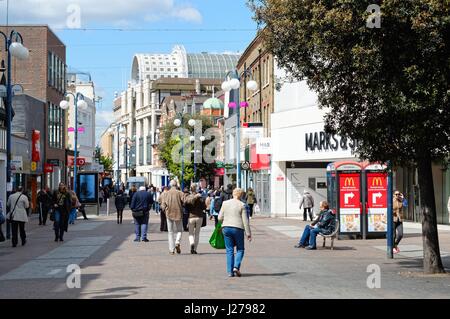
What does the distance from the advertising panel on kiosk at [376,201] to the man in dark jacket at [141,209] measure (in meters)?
7.01

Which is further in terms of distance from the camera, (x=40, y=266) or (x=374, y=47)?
(x=40, y=266)

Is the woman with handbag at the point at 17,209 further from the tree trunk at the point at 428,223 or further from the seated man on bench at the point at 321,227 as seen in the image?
the tree trunk at the point at 428,223

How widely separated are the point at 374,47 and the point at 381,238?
1338cm

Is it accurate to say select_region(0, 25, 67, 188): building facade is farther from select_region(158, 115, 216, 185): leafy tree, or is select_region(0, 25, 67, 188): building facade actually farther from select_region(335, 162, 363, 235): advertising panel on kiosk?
select_region(335, 162, 363, 235): advertising panel on kiosk

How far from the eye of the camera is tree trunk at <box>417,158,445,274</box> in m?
15.3

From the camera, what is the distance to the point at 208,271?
15469 millimetres

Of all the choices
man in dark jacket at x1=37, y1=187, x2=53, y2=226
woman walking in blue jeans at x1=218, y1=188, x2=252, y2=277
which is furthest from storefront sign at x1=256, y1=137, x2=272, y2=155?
woman walking in blue jeans at x1=218, y1=188, x2=252, y2=277

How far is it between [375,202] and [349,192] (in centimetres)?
89

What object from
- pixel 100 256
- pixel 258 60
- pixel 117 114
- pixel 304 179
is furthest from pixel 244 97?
pixel 117 114

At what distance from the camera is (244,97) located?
60000 mm

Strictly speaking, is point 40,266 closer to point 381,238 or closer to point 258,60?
point 381,238

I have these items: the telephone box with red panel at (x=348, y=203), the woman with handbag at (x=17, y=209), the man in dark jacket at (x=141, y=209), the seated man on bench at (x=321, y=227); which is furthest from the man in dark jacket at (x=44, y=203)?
the seated man on bench at (x=321, y=227)

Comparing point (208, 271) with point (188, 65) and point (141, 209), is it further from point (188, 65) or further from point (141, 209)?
point (188, 65)

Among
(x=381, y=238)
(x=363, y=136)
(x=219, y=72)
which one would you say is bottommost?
(x=381, y=238)
